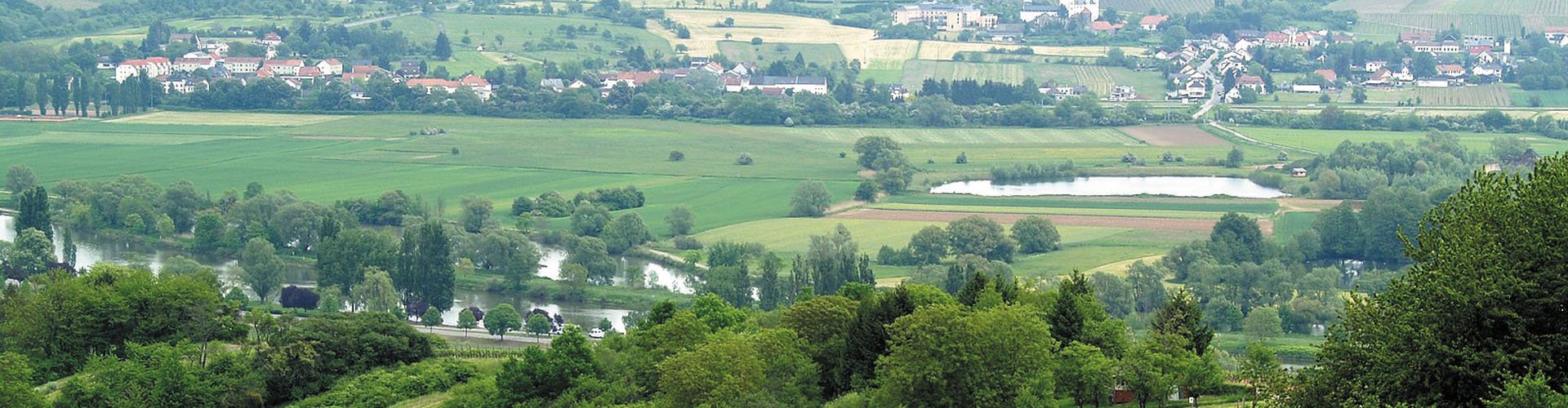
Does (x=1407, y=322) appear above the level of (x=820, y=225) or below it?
above

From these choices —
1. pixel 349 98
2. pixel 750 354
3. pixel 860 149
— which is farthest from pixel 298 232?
pixel 349 98

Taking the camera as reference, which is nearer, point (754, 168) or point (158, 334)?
point (158, 334)

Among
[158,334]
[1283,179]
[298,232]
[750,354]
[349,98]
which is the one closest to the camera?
[750,354]

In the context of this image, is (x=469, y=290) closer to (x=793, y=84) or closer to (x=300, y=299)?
(x=300, y=299)

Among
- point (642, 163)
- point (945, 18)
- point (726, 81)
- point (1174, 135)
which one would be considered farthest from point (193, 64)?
point (1174, 135)

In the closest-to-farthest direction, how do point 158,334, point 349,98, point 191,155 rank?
point 158,334
point 191,155
point 349,98

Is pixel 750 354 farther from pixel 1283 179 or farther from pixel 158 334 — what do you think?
pixel 1283 179
